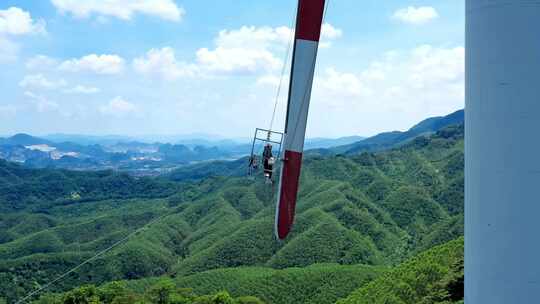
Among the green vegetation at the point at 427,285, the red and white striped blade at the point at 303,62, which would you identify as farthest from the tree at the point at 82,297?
the red and white striped blade at the point at 303,62

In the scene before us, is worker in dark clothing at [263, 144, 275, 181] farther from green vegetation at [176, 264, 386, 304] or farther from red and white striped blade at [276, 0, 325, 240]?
green vegetation at [176, 264, 386, 304]

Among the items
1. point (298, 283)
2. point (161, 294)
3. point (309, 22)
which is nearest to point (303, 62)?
point (309, 22)

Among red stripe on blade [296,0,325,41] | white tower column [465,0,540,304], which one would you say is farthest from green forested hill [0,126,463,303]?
white tower column [465,0,540,304]

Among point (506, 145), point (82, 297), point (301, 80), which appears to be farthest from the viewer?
point (82, 297)

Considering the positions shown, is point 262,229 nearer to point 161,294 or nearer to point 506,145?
point 161,294

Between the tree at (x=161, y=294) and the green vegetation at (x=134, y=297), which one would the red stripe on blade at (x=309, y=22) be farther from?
the tree at (x=161, y=294)

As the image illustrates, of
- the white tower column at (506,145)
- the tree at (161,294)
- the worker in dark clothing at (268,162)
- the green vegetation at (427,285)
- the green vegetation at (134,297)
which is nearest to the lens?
the white tower column at (506,145)

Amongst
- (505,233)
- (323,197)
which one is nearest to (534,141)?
(505,233)
